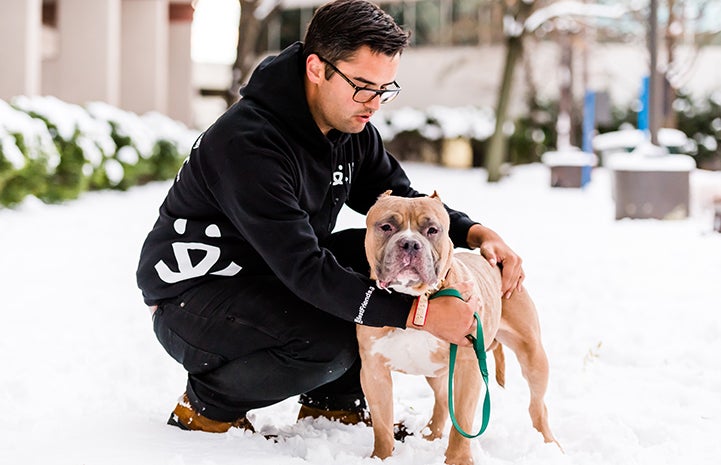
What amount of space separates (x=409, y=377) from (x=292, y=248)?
1.66m

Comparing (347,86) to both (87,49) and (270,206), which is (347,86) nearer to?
(270,206)

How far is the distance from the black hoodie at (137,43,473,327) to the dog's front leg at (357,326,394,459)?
18 cm

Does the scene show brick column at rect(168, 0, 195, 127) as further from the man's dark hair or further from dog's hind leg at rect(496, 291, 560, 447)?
dog's hind leg at rect(496, 291, 560, 447)

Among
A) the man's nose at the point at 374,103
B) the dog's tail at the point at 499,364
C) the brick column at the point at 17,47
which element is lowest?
the dog's tail at the point at 499,364

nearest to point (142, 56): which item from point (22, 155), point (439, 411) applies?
point (22, 155)

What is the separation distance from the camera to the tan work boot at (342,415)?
350 cm

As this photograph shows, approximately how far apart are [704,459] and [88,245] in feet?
23.5

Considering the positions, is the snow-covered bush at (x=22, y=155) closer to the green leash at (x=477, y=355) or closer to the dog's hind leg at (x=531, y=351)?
the dog's hind leg at (x=531, y=351)

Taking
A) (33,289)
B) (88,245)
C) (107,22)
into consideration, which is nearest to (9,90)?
(107,22)

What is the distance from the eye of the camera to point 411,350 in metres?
2.96

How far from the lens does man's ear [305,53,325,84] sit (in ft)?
10.3

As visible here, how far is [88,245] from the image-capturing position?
8.98 m

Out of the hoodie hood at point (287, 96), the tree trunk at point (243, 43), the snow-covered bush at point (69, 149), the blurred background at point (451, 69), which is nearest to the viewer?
the hoodie hood at point (287, 96)

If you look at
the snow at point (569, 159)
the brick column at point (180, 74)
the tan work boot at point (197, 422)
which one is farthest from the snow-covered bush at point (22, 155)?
the brick column at point (180, 74)
